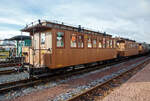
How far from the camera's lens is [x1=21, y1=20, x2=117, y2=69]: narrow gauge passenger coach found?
22.2 ft

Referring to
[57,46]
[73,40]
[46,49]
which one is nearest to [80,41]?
[73,40]

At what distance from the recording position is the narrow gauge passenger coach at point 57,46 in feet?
22.2

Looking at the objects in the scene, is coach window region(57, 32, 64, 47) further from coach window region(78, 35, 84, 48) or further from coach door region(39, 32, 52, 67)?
coach window region(78, 35, 84, 48)

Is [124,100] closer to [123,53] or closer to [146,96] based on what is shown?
[146,96]

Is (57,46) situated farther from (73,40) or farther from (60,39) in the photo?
(73,40)

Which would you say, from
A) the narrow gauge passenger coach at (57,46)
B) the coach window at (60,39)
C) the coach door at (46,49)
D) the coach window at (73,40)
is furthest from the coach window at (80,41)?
the coach door at (46,49)

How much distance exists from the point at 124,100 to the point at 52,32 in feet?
16.0

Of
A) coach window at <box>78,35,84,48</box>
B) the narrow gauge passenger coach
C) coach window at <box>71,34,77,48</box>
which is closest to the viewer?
the narrow gauge passenger coach

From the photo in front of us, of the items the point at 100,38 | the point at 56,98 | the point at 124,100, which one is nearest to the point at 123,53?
the point at 100,38

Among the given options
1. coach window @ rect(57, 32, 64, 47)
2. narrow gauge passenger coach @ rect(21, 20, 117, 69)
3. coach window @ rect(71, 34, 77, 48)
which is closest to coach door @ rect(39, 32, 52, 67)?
narrow gauge passenger coach @ rect(21, 20, 117, 69)

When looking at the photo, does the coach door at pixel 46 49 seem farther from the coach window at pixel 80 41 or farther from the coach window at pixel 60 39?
the coach window at pixel 80 41

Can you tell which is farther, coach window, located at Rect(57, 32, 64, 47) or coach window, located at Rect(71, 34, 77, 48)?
coach window, located at Rect(71, 34, 77, 48)

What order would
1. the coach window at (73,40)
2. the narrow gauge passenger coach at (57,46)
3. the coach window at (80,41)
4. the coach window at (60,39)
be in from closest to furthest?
the narrow gauge passenger coach at (57,46), the coach window at (60,39), the coach window at (73,40), the coach window at (80,41)

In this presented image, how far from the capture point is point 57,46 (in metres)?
6.93
